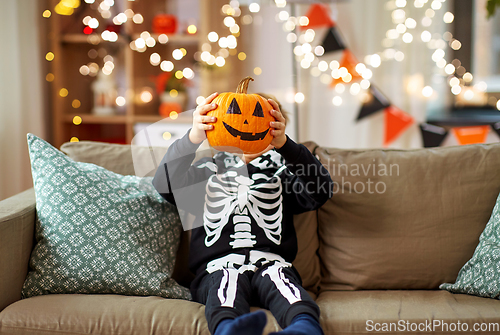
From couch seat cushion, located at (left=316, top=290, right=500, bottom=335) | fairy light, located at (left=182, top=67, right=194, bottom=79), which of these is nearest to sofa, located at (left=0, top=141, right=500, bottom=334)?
couch seat cushion, located at (left=316, top=290, right=500, bottom=335)

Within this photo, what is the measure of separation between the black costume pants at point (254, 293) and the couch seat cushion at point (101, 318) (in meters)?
0.05

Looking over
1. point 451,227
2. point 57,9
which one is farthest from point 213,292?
point 57,9

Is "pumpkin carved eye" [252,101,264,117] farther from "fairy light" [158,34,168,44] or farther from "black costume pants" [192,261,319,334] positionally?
"fairy light" [158,34,168,44]

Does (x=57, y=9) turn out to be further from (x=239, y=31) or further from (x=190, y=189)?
(x=190, y=189)

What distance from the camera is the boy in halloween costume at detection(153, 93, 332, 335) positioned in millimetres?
1100

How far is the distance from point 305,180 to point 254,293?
388 millimetres

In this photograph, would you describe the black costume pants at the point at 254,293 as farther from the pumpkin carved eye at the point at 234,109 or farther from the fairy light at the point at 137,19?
the fairy light at the point at 137,19

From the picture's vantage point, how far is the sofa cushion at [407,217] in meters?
1.32

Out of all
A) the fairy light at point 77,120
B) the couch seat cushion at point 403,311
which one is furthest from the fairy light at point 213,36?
the couch seat cushion at point 403,311

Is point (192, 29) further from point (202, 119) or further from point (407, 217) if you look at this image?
point (407, 217)

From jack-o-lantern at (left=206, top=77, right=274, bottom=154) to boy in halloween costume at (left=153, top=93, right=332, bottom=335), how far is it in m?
0.02

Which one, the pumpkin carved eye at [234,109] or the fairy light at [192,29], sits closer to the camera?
the pumpkin carved eye at [234,109]

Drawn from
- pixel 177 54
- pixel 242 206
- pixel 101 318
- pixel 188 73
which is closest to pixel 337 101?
pixel 188 73

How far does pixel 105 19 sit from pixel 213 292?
2507 millimetres
